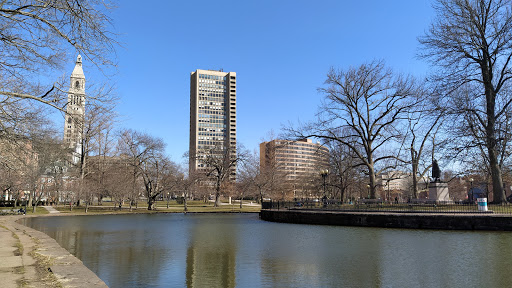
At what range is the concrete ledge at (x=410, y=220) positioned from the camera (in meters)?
19.3

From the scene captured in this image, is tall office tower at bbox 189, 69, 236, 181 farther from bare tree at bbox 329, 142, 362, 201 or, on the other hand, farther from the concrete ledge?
the concrete ledge

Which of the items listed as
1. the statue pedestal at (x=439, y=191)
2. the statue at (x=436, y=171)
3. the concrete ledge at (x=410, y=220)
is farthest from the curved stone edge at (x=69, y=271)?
the statue at (x=436, y=171)

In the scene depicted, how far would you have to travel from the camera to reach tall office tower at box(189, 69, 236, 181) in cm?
15050

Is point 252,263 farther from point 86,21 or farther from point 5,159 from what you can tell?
point 5,159

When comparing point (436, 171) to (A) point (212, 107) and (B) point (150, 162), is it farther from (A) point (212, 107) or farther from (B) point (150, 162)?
(A) point (212, 107)

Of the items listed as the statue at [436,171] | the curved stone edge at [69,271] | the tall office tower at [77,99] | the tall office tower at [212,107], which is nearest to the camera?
the curved stone edge at [69,271]

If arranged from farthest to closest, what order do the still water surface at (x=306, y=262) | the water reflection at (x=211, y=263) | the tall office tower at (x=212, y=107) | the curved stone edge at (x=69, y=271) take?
the tall office tower at (x=212, y=107) → the water reflection at (x=211, y=263) → the still water surface at (x=306, y=262) → the curved stone edge at (x=69, y=271)

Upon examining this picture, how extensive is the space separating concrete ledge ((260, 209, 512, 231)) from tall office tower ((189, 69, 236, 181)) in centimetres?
12400

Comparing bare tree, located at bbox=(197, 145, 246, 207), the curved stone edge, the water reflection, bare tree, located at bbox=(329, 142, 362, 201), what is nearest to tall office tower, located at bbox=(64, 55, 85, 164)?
the curved stone edge

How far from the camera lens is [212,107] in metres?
153

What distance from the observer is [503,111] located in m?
25.7

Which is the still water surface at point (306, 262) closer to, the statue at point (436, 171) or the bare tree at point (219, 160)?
the statue at point (436, 171)

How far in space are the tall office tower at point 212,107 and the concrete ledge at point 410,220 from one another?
4882 inches

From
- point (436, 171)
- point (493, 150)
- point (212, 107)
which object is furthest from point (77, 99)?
point (212, 107)
